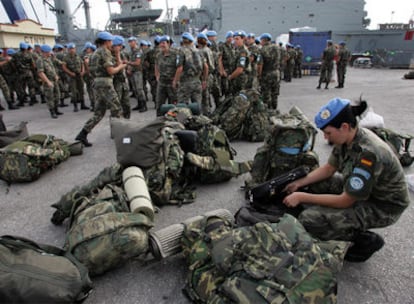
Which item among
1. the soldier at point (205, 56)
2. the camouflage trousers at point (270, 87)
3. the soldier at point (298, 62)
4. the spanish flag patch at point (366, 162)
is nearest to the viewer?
the spanish flag patch at point (366, 162)

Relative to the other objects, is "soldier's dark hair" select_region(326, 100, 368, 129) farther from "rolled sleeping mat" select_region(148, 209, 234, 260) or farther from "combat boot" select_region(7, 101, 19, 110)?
"combat boot" select_region(7, 101, 19, 110)

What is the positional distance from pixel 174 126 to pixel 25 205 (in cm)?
195

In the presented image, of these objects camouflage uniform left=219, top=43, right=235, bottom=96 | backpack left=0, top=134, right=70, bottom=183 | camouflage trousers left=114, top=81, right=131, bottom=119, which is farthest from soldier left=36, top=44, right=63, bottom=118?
camouflage uniform left=219, top=43, right=235, bottom=96

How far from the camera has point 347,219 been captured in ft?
7.06

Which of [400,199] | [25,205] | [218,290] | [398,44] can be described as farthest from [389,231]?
[398,44]

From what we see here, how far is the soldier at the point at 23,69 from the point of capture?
29.8 feet

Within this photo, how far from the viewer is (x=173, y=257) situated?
241cm

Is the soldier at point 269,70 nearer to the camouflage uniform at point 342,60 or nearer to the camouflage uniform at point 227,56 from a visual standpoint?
the camouflage uniform at point 227,56

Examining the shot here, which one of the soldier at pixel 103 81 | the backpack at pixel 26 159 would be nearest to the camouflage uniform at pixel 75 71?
the soldier at pixel 103 81

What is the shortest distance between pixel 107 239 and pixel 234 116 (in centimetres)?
361

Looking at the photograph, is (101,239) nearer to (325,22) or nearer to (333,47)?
(333,47)

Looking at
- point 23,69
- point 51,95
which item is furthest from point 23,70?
point 51,95

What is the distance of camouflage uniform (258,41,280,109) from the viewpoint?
282 inches

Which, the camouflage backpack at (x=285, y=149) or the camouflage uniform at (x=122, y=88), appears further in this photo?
the camouflage uniform at (x=122, y=88)
